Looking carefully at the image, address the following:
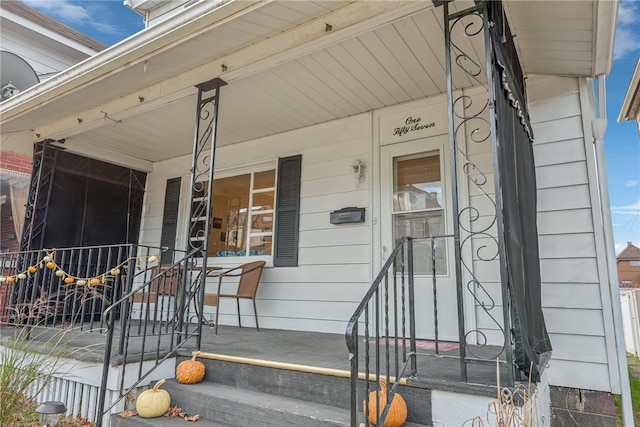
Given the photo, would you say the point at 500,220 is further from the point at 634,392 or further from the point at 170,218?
the point at 170,218

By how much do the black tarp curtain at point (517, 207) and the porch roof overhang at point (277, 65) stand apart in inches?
17.4

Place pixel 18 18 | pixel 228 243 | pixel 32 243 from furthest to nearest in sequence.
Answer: pixel 18 18 < pixel 228 243 < pixel 32 243

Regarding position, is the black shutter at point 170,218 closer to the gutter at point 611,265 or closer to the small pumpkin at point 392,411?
the small pumpkin at point 392,411

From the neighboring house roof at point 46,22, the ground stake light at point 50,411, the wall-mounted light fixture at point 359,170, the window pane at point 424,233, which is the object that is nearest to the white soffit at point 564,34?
the window pane at point 424,233

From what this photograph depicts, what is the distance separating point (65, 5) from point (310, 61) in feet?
24.6

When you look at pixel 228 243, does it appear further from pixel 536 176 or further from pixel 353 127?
pixel 536 176

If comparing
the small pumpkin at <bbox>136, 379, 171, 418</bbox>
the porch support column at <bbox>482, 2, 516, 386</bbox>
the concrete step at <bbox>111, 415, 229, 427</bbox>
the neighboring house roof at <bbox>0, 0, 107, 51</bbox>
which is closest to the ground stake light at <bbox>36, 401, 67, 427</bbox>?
the concrete step at <bbox>111, 415, 229, 427</bbox>

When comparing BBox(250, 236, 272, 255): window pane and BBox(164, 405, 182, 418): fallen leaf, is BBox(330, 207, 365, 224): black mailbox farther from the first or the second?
BBox(164, 405, 182, 418): fallen leaf

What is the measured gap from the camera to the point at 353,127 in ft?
14.1

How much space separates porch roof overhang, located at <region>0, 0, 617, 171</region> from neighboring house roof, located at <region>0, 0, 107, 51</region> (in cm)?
279

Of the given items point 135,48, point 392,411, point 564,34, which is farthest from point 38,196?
point 564,34

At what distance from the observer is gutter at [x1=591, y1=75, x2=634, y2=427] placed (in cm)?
266

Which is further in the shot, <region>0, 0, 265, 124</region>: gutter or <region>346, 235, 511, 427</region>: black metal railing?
<region>0, 0, 265, 124</region>: gutter

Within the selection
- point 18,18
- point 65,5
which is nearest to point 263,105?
point 18,18
